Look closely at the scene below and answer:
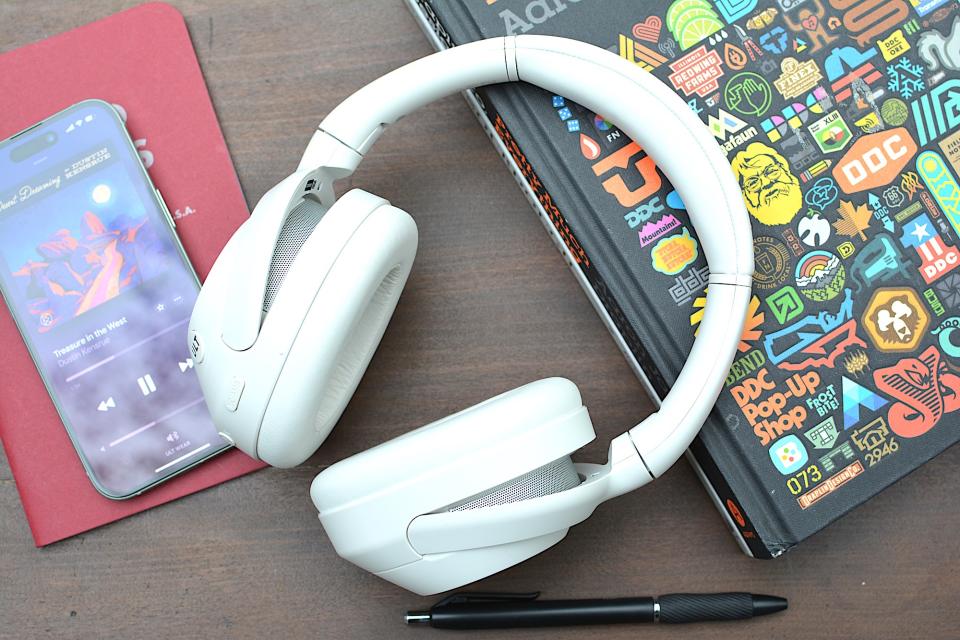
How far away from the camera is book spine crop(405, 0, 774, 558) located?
47cm

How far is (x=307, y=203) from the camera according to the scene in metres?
0.43

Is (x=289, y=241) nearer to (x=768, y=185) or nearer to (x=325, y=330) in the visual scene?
(x=325, y=330)

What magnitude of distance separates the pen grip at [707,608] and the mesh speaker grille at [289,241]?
333 mm

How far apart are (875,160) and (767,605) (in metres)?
0.30

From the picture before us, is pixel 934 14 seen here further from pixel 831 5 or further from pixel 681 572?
pixel 681 572

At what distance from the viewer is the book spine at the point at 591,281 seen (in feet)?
1.55

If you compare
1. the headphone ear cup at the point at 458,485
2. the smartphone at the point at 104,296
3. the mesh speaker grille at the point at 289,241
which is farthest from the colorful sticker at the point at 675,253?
the smartphone at the point at 104,296

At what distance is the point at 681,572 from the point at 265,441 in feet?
0.99

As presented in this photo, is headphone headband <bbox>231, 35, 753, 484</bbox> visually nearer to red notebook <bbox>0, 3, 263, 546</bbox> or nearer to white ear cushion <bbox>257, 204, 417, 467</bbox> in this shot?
white ear cushion <bbox>257, 204, 417, 467</bbox>

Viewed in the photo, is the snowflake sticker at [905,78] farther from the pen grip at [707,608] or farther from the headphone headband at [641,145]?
the pen grip at [707,608]

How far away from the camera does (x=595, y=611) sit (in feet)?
1.65

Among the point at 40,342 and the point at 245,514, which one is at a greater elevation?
the point at 40,342

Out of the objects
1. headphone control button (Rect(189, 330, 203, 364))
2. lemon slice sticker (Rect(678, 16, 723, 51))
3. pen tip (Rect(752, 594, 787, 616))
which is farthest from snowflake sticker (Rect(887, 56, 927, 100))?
headphone control button (Rect(189, 330, 203, 364))

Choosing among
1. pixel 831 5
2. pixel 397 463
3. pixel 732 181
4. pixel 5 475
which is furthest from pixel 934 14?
pixel 5 475
